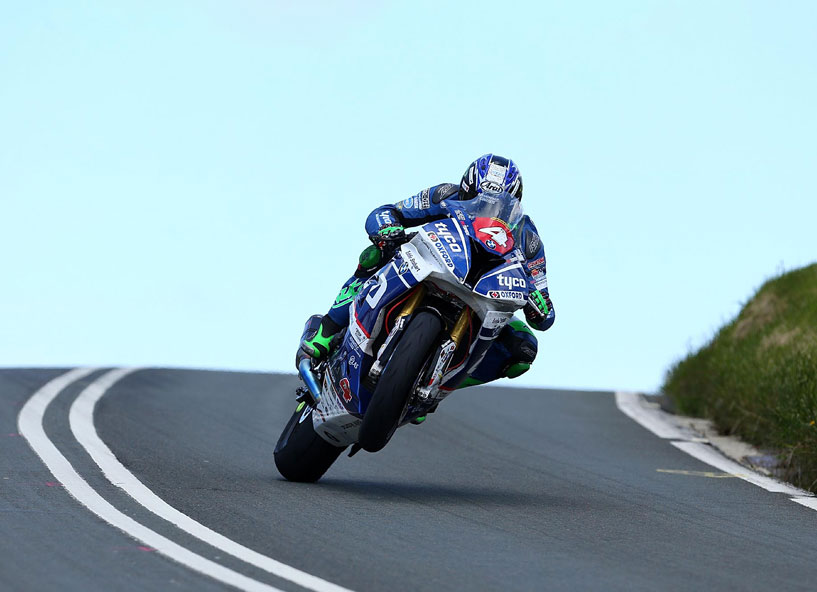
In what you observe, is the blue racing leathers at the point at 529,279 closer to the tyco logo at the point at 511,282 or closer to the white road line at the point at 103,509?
the tyco logo at the point at 511,282

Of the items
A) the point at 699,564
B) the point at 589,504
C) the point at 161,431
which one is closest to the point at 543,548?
the point at 699,564

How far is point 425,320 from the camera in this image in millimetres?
7570

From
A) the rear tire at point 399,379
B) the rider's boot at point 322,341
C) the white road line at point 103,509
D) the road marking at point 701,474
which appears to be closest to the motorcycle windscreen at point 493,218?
the rear tire at point 399,379

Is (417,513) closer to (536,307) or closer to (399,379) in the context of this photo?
(399,379)

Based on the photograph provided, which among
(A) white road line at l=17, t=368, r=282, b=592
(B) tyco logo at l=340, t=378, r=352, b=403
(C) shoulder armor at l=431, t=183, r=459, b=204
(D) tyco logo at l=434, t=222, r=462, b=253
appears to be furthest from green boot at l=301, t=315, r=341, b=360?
(A) white road line at l=17, t=368, r=282, b=592

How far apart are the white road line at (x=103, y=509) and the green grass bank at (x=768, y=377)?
17.2ft

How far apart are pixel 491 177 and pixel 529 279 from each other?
68cm

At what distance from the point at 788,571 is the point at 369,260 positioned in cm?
358

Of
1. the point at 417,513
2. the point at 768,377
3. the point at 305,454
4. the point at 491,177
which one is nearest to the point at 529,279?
the point at 491,177

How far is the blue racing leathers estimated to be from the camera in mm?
8406

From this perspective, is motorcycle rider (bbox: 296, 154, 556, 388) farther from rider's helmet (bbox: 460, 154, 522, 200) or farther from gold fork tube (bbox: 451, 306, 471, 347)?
gold fork tube (bbox: 451, 306, 471, 347)

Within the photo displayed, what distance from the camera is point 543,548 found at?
6.41 m

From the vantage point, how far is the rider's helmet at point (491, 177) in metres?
8.27

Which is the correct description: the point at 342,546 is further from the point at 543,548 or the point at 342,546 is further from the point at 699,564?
the point at 699,564
